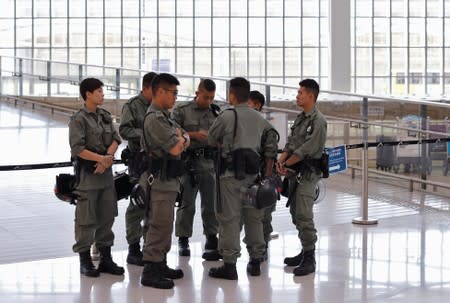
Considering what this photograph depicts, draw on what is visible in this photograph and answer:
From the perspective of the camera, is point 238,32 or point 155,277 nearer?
point 155,277

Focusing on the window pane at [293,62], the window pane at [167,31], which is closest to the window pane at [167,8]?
the window pane at [167,31]

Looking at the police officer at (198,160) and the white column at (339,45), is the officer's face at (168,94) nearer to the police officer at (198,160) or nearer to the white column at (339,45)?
the police officer at (198,160)

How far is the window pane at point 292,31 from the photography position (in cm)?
4078

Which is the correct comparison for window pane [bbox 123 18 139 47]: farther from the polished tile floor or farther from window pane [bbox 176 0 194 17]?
the polished tile floor

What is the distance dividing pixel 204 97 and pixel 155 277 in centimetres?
174

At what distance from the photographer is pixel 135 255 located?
26.5 ft

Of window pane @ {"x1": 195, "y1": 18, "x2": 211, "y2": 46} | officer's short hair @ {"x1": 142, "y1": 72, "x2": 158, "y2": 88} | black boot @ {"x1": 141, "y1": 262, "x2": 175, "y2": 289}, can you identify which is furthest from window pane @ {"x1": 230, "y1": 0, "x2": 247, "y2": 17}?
black boot @ {"x1": 141, "y1": 262, "x2": 175, "y2": 289}

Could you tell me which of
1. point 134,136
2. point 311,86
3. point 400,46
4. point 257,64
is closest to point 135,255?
point 134,136

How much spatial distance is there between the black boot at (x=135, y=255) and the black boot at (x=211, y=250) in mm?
628

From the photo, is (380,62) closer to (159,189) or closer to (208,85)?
(208,85)

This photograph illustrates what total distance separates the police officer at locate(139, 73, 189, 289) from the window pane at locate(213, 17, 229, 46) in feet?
110

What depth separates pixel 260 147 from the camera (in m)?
7.58


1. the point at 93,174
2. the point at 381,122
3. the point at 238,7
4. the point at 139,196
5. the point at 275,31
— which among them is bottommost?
the point at 139,196

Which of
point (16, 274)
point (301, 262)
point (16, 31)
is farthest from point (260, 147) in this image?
point (16, 31)
